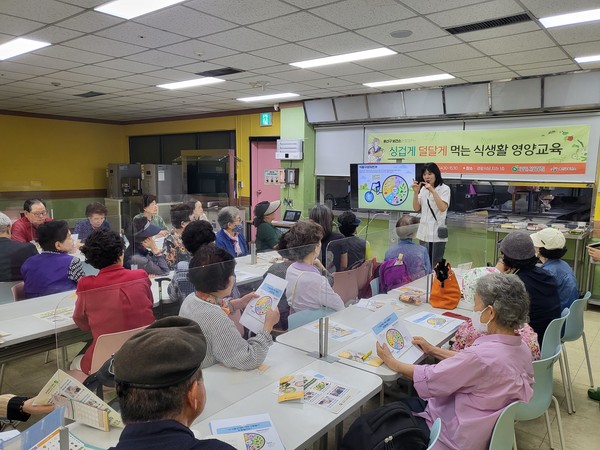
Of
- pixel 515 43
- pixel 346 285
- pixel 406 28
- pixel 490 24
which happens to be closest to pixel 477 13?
pixel 490 24

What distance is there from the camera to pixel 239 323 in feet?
6.62

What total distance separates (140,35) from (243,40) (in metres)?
0.92

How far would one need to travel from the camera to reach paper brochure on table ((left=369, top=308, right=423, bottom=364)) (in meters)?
2.21

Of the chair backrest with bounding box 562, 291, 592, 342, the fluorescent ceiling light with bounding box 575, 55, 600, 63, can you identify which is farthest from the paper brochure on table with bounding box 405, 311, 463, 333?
the fluorescent ceiling light with bounding box 575, 55, 600, 63

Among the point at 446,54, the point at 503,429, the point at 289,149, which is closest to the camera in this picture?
the point at 503,429

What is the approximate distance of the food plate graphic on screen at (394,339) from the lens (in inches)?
88.0

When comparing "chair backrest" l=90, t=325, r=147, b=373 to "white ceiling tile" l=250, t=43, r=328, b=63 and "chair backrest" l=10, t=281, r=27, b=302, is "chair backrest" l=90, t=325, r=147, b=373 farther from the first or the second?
"white ceiling tile" l=250, t=43, r=328, b=63

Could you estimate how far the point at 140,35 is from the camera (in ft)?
12.9

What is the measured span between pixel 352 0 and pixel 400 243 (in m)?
1.91

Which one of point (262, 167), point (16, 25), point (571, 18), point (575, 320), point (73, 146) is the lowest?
point (575, 320)

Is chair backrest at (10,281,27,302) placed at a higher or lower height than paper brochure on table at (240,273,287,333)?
lower

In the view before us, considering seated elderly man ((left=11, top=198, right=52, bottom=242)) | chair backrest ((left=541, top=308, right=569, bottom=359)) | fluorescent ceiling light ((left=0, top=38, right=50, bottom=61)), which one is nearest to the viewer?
chair backrest ((left=541, top=308, right=569, bottom=359))

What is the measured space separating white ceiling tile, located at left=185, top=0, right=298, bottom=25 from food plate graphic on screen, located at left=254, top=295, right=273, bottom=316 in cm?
220

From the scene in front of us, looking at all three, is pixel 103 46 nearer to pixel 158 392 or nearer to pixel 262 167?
pixel 158 392
